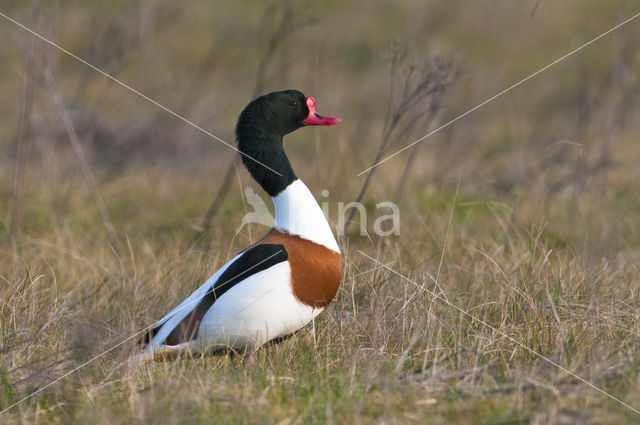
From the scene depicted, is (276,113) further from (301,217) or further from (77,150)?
(77,150)

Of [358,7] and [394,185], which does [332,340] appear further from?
[358,7]

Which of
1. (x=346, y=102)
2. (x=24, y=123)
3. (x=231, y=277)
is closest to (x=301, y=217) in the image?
(x=231, y=277)

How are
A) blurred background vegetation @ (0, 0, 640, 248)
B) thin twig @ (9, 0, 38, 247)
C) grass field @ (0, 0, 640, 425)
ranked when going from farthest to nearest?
blurred background vegetation @ (0, 0, 640, 248), thin twig @ (9, 0, 38, 247), grass field @ (0, 0, 640, 425)

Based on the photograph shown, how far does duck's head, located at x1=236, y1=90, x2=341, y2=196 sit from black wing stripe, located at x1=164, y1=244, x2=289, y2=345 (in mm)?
404

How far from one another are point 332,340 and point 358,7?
47.8 ft

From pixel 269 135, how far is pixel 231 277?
798mm

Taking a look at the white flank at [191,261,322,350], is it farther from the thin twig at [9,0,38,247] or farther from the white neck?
the thin twig at [9,0,38,247]

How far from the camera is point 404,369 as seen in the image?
125 inches

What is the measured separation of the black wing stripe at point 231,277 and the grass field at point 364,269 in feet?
0.54

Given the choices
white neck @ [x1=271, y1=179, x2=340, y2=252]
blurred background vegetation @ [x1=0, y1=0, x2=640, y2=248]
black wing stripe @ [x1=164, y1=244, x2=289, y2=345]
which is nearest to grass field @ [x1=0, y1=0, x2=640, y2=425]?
blurred background vegetation @ [x1=0, y1=0, x2=640, y2=248]

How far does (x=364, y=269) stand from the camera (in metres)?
4.39

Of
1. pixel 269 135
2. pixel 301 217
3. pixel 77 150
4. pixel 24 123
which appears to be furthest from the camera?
pixel 77 150

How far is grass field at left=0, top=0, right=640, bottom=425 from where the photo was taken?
272 cm

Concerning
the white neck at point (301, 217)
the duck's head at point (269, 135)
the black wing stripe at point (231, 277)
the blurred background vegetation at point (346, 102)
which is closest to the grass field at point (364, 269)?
the blurred background vegetation at point (346, 102)
